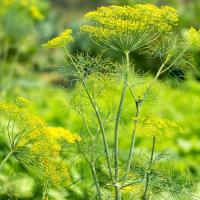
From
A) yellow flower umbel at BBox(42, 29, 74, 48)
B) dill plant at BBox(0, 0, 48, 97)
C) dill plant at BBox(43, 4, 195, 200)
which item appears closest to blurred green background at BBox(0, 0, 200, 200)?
dill plant at BBox(0, 0, 48, 97)

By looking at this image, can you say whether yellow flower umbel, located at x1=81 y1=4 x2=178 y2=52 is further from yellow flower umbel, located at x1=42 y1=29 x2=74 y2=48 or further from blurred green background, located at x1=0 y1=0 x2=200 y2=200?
blurred green background, located at x1=0 y1=0 x2=200 y2=200

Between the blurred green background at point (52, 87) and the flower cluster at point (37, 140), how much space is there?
18 cm

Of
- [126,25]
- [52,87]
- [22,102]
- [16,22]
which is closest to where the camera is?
[126,25]

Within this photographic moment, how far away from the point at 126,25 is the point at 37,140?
1.80ft

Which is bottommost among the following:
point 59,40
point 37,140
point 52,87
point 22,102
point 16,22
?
point 52,87

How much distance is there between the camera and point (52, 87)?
11977 mm

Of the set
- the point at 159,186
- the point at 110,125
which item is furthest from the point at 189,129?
the point at 159,186

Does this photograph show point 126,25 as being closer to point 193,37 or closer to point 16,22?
point 193,37

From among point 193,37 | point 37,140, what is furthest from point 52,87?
point 37,140

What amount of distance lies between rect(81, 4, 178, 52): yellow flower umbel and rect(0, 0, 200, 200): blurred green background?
0.30 metres

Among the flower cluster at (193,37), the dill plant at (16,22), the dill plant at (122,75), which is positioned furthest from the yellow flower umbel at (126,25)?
the dill plant at (16,22)

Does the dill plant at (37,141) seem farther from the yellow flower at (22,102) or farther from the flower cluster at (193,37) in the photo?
the flower cluster at (193,37)

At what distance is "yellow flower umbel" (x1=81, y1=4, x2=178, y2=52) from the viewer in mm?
2740

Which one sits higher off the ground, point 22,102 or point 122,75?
point 122,75
